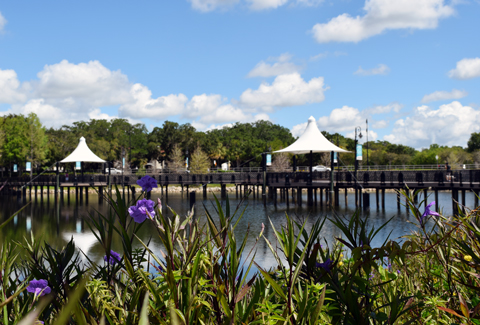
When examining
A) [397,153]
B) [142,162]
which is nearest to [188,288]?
[142,162]

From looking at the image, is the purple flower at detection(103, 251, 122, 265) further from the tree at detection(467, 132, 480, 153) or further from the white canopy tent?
the tree at detection(467, 132, 480, 153)

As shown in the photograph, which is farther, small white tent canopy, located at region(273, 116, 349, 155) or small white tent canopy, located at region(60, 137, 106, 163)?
small white tent canopy, located at region(60, 137, 106, 163)

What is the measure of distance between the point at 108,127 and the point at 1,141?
142 feet

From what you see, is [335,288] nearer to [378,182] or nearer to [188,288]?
[188,288]

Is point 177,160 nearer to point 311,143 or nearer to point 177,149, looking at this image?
point 177,149

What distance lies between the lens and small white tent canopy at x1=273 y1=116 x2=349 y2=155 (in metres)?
27.3

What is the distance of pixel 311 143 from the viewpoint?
28.2m

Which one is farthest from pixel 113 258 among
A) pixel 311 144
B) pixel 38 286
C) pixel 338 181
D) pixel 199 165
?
pixel 199 165

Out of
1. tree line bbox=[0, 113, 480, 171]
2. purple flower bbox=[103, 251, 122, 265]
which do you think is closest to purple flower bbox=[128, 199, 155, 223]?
purple flower bbox=[103, 251, 122, 265]

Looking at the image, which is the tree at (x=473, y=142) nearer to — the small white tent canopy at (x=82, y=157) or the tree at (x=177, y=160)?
the tree at (x=177, y=160)

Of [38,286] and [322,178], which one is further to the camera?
[322,178]

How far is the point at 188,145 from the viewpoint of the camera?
69.6m

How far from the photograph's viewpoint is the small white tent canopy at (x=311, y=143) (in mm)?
27328

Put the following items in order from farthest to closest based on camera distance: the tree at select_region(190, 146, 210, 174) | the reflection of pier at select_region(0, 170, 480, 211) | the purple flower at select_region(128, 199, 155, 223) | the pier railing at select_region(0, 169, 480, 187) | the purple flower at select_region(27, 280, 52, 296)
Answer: the tree at select_region(190, 146, 210, 174) → the pier railing at select_region(0, 169, 480, 187) → the reflection of pier at select_region(0, 170, 480, 211) → the purple flower at select_region(27, 280, 52, 296) → the purple flower at select_region(128, 199, 155, 223)
